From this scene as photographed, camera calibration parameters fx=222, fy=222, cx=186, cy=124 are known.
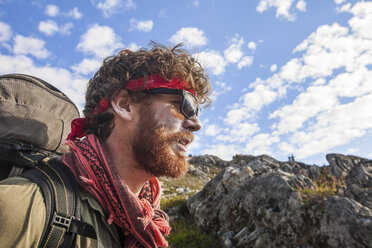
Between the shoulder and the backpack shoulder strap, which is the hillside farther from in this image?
the backpack shoulder strap

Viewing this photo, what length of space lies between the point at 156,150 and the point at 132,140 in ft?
1.01

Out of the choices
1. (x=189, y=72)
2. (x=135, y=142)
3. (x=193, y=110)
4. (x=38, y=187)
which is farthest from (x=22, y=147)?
(x=189, y=72)

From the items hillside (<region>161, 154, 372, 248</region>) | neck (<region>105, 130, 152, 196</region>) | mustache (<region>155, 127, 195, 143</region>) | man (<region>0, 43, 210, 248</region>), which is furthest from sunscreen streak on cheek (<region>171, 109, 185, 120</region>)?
hillside (<region>161, 154, 372, 248</region>)

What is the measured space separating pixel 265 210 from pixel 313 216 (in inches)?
59.6

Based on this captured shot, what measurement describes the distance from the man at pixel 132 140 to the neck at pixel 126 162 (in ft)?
0.04

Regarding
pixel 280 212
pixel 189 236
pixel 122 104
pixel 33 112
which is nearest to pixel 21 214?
pixel 33 112

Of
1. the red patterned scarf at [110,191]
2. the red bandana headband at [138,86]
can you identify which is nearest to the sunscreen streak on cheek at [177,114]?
the red bandana headband at [138,86]

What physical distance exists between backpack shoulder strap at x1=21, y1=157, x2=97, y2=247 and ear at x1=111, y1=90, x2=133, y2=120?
958mm

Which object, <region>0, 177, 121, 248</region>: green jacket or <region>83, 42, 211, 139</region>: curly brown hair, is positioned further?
<region>83, 42, 211, 139</region>: curly brown hair

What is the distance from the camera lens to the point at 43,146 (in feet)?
7.64

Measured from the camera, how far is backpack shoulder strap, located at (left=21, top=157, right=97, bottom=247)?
155cm

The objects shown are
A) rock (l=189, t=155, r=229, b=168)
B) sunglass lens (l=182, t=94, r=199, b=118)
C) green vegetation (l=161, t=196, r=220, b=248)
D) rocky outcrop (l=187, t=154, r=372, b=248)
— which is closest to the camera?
sunglass lens (l=182, t=94, r=199, b=118)

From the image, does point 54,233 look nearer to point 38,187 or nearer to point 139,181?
point 38,187

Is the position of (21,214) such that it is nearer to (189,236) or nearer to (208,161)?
(189,236)
